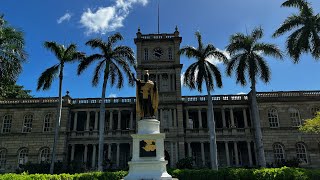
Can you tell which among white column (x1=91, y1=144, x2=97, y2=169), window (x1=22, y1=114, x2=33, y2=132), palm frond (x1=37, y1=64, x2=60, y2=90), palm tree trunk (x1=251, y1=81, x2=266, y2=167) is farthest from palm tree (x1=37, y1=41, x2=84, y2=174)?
palm tree trunk (x1=251, y1=81, x2=266, y2=167)

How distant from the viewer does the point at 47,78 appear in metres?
27.8

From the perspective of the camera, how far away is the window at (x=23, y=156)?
3481 centimetres

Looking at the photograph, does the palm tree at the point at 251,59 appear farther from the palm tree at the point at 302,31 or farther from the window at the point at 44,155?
the window at the point at 44,155

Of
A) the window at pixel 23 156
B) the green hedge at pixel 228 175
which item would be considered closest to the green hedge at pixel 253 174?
the green hedge at pixel 228 175

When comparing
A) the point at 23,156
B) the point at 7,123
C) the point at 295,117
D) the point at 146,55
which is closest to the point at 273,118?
the point at 295,117

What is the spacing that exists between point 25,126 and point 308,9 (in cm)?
3175

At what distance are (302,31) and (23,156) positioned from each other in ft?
103

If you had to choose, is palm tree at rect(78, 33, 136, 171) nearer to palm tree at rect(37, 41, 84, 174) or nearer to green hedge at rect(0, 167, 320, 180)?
palm tree at rect(37, 41, 84, 174)

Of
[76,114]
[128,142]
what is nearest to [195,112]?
[128,142]

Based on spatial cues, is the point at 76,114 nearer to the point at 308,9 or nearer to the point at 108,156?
the point at 108,156

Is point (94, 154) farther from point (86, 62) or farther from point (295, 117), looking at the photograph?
point (295, 117)

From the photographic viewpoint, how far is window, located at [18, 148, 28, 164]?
3481 cm

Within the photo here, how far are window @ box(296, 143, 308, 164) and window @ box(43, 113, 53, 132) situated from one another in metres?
28.2

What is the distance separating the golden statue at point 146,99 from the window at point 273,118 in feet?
79.9
